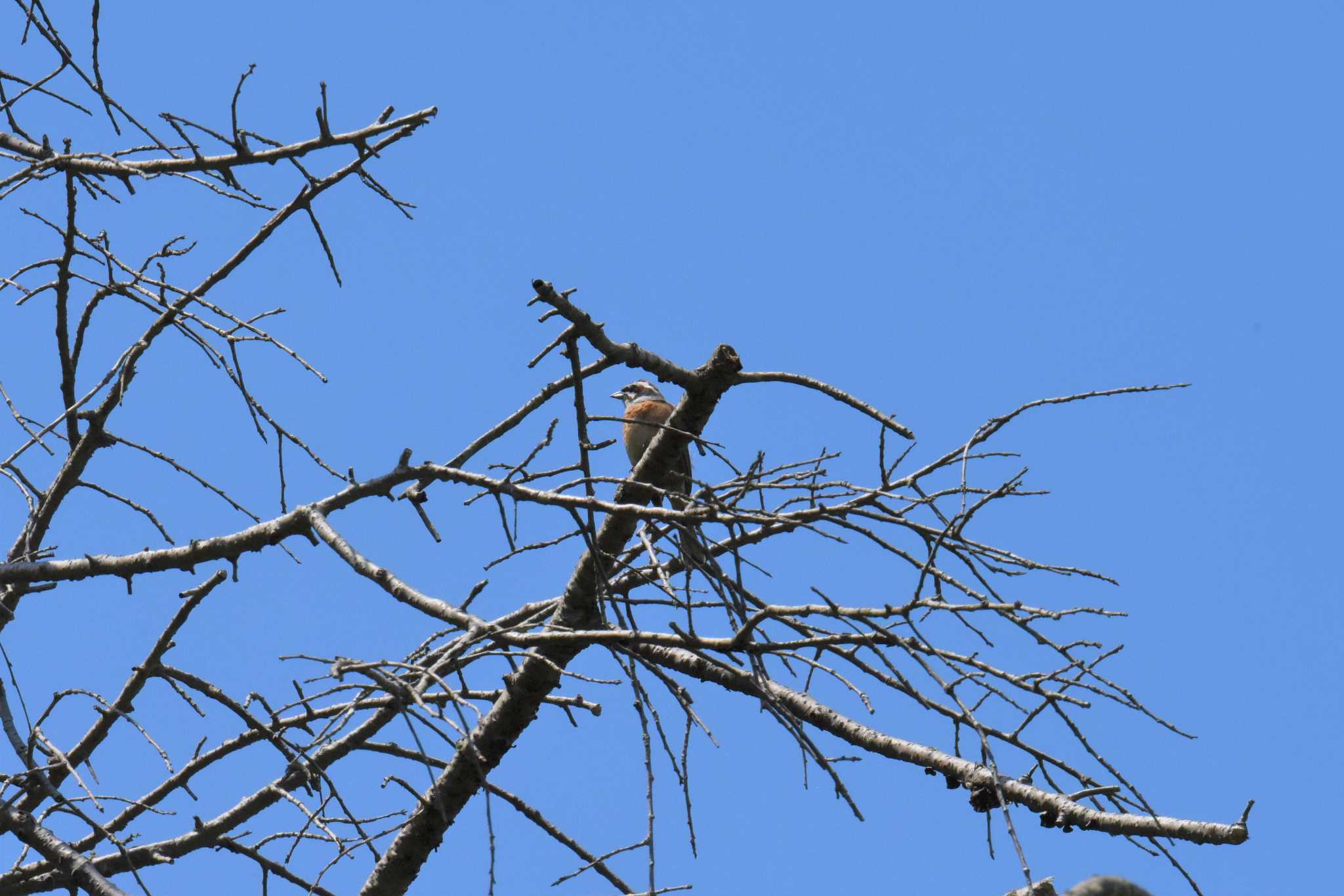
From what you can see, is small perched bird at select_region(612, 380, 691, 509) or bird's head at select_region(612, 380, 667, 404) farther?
bird's head at select_region(612, 380, 667, 404)

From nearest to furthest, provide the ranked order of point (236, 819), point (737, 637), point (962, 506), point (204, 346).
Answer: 1. point (737, 637)
2. point (962, 506)
3. point (204, 346)
4. point (236, 819)

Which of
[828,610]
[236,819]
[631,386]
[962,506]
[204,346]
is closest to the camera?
[828,610]

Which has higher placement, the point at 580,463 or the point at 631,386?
the point at 631,386

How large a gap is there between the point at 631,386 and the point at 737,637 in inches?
272

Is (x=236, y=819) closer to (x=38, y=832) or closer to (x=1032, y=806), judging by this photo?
(x=38, y=832)

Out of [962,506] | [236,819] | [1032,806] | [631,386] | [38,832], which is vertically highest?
[631,386]

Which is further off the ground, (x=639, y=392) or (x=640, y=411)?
(x=639, y=392)

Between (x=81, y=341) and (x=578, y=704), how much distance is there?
1.90 metres

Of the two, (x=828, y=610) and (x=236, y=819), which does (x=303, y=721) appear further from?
(x=828, y=610)

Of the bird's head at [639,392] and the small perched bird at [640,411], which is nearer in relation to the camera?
the small perched bird at [640,411]

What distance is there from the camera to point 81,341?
A: 4.29 metres

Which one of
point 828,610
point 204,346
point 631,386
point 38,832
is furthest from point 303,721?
point 631,386

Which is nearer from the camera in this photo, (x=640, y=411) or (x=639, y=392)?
(x=640, y=411)

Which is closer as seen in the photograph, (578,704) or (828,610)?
(828,610)
